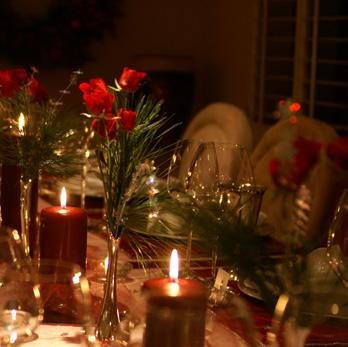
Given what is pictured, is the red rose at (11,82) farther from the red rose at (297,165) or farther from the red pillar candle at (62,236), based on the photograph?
the red rose at (297,165)

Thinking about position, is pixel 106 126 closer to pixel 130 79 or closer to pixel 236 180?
pixel 130 79

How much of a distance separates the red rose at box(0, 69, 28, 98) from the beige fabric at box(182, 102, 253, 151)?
121cm

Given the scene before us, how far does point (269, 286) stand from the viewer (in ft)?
2.80

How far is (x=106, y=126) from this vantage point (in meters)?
1.18

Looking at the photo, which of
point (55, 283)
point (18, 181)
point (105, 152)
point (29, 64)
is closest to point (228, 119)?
point (18, 181)

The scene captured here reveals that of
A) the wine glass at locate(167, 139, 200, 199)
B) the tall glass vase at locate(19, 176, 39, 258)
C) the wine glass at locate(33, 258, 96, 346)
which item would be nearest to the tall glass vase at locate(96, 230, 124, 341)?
the wine glass at locate(33, 258, 96, 346)

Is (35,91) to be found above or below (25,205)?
above

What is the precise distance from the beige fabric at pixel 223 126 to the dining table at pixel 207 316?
90cm

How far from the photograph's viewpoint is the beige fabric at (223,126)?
2.72 m

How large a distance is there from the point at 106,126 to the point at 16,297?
1.02 feet

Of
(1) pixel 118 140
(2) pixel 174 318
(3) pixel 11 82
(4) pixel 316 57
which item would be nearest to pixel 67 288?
(2) pixel 174 318

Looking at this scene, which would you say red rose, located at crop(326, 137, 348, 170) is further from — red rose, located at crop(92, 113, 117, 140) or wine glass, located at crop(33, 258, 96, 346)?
red rose, located at crop(92, 113, 117, 140)

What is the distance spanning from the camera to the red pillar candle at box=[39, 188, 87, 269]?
52.4 inches

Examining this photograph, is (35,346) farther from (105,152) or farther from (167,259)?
(167,259)
